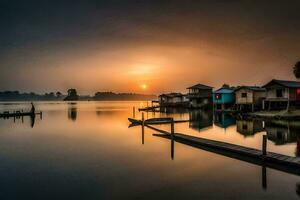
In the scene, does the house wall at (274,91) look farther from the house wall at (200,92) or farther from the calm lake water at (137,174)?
the house wall at (200,92)

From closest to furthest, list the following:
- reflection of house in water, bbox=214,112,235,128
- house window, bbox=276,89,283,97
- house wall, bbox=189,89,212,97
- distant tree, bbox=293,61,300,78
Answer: reflection of house in water, bbox=214,112,235,128 → house window, bbox=276,89,283,97 → distant tree, bbox=293,61,300,78 → house wall, bbox=189,89,212,97

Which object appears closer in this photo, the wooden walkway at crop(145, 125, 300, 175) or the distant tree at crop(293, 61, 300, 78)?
the wooden walkway at crop(145, 125, 300, 175)

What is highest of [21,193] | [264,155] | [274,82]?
[274,82]

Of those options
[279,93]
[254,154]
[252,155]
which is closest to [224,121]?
[279,93]

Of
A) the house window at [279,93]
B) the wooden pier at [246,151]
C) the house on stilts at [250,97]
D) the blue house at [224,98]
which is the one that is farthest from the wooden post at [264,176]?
the blue house at [224,98]

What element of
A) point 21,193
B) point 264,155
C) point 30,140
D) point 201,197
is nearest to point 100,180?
point 21,193

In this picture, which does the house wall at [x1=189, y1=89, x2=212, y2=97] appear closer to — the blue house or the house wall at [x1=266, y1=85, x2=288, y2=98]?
the blue house

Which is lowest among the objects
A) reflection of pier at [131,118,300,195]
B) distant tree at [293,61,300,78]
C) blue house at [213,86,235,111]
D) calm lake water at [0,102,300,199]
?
calm lake water at [0,102,300,199]

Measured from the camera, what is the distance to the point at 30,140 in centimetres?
2766

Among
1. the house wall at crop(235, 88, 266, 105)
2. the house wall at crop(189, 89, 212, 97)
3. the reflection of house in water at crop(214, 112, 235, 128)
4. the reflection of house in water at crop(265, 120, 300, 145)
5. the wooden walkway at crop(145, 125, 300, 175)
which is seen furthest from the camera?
the house wall at crop(189, 89, 212, 97)

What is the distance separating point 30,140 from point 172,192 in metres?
22.7

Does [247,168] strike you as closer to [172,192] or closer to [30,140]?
[172,192]

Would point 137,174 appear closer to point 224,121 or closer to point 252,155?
point 252,155

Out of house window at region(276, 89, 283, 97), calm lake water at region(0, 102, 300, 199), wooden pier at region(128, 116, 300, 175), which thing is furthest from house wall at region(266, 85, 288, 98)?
wooden pier at region(128, 116, 300, 175)
